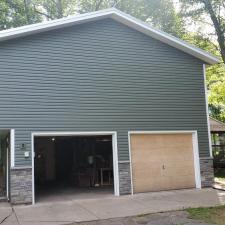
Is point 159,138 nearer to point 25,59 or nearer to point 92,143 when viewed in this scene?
point 92,143

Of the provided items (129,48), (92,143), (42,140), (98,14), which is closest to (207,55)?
(129,48)

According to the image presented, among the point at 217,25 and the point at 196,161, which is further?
the point at 217,25

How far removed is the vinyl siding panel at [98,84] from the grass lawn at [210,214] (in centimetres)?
398

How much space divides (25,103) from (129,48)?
15.0 ft

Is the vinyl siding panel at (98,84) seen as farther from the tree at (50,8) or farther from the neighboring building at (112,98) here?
the tree at (50,8)

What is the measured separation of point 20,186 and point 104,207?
2844mm

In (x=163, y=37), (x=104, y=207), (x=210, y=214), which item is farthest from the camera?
(x=163, y=37)

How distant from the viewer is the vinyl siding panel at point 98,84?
40.5 ft

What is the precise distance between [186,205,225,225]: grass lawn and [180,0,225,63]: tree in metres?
10.9

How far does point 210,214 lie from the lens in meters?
9.77

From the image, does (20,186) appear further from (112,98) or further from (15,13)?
(15,13)

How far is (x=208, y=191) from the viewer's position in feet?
45.0

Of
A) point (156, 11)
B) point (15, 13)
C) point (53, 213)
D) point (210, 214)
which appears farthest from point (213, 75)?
point (53, 213)

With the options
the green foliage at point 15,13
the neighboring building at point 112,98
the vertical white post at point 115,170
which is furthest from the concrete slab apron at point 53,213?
the green foliage at point 15,13
